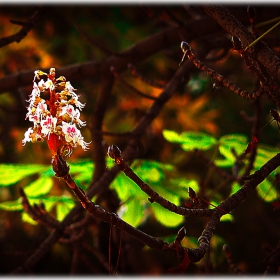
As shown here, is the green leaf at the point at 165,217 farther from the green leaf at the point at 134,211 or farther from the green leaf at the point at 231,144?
the green leaf at the point at 231,144

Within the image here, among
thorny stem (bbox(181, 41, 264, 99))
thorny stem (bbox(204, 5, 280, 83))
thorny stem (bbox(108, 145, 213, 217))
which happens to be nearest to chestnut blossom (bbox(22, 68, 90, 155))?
thorny stem (bbox(108, 145, 213, 217))

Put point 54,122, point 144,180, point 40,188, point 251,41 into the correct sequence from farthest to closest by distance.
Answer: point 40,188 < point 144,180 < point 251,41 < point 54,122

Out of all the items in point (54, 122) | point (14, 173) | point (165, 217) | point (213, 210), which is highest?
point (54, 122)

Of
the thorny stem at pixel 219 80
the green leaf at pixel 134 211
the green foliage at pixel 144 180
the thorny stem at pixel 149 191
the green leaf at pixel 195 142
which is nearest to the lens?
the thorny stem at pixel 149 191

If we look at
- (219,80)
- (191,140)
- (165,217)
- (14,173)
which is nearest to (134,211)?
(165,217)

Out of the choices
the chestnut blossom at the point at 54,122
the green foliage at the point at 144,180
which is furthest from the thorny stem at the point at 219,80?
the green foliage at the point at 144,180

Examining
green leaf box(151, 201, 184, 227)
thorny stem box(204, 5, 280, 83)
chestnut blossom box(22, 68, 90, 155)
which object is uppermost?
thorny stem box(204, 5, 280, 83)

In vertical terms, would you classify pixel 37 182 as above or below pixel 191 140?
below

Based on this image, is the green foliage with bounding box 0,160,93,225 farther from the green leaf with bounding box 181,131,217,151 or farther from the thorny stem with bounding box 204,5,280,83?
the thorny stem with bounding box 204,5,280,83

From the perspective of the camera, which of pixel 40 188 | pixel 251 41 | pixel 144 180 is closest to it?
pixel 251 41

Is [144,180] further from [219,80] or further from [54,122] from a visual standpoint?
[54,122]

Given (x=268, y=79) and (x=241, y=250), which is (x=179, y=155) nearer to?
(x=241, y=250)
